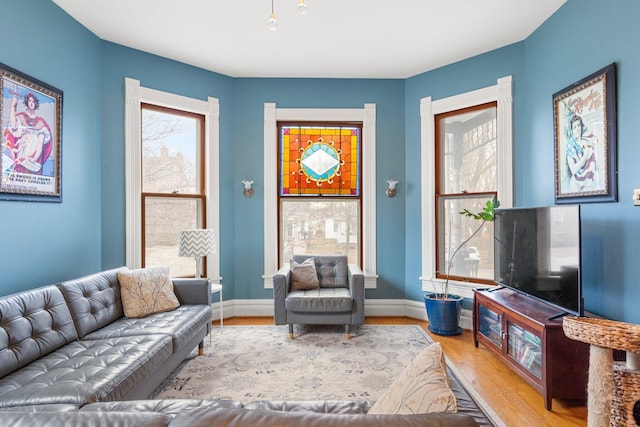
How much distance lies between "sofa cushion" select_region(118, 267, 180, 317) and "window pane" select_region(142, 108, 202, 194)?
120 cm

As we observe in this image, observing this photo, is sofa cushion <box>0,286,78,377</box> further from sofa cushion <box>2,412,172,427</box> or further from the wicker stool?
the wicker stool

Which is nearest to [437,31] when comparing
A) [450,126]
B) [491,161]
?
[450,126]

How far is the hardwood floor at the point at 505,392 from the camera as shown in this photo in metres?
2.22

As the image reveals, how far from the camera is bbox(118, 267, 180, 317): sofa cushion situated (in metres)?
2.85

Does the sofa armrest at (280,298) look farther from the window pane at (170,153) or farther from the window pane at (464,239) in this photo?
the window pane at (464,239)

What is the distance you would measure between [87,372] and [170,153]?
269 centimetres

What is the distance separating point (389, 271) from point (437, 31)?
2733 millimetres

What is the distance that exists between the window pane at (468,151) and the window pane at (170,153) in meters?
2.96

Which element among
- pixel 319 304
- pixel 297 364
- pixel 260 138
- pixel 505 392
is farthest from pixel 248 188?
pixel 505 392

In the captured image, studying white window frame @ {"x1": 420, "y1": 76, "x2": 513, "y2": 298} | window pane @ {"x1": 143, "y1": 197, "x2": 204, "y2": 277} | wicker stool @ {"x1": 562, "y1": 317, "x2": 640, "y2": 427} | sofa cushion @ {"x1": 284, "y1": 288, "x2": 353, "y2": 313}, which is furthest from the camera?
window pane @ {"x1": 143, "y1": 197, "x2": 204, "y2": 277}

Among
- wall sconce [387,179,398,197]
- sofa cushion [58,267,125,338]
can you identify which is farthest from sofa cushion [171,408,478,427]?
wall sconce [387,179,398,197]

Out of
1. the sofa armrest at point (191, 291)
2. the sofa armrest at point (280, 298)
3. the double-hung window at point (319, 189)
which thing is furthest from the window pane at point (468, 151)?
the sofa armrest at point (191, 291)

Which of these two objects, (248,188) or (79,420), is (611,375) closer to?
(79,420)

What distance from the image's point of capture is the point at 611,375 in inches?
64.4
